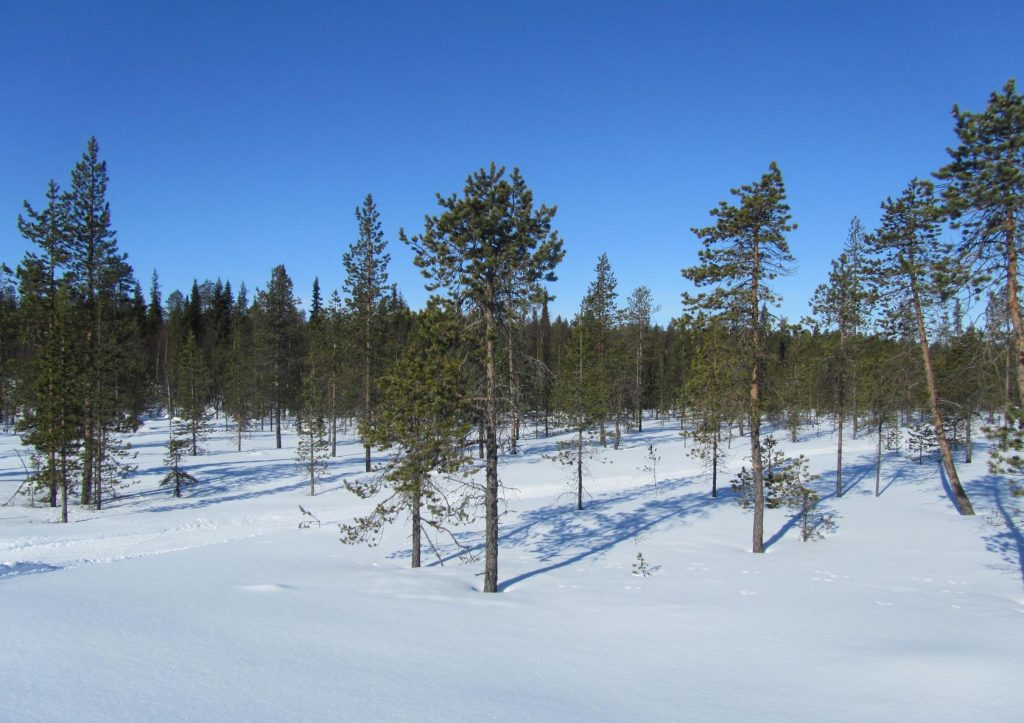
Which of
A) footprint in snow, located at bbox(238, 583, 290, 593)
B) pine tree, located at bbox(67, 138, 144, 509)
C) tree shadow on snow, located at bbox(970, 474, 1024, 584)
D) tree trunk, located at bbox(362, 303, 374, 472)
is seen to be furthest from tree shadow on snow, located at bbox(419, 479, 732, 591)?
pine tree, located at bbox(67, 138, 144, 509)

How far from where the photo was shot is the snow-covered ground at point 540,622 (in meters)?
5.58

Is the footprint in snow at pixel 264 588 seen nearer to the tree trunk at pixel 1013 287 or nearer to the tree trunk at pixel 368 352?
the tree trunk at pixel 1013 287

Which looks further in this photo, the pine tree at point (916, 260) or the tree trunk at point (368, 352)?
the tree trunk at point (368, 352)

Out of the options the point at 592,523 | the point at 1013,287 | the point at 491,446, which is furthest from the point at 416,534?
the point at 1013,287

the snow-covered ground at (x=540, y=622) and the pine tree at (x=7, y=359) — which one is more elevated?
the pine tree at (x=7, y=359)

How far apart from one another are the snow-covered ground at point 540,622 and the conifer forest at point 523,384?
57cm

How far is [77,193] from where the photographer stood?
27.5 metres

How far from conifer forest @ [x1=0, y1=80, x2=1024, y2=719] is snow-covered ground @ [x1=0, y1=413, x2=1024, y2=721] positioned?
566mm

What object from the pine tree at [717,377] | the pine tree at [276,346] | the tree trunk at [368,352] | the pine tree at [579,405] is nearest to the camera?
the pine tree at [717,377]

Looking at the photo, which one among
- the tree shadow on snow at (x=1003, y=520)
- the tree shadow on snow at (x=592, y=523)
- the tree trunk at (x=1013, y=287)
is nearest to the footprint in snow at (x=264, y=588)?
the tree shadow on snow at (x=592, y=523)

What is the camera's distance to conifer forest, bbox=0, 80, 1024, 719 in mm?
12539

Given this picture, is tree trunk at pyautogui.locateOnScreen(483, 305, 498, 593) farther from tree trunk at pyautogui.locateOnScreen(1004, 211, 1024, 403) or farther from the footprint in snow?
tree trunk at pyautogui.locateOnScreen(1004, 211, 1024, 403)

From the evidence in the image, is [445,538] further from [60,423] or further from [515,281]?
[60,423]

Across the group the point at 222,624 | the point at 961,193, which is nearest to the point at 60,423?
the point at 222,624
